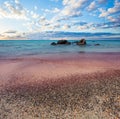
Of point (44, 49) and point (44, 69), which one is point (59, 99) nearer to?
point (44, 69)

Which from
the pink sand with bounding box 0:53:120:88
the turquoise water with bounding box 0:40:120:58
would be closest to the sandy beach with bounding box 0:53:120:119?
the pink sand with bounding box 0:53:120:88

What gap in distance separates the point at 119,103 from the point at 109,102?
32 cm

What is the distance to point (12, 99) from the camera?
5.35 metres

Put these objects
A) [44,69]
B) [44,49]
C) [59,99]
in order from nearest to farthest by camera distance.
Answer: [59,99]
[44,69]
[44,49]

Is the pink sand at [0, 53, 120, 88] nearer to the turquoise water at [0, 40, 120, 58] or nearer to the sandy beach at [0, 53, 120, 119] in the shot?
the sandy beach at [0, 53, 120, 119]

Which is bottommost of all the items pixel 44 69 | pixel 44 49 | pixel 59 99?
pixel 44 49

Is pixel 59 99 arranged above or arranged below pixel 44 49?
above

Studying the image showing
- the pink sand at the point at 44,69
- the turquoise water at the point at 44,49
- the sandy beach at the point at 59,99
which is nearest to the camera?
the sandy beach at the point at 59,99

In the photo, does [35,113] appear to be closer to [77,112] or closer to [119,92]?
[77,112]

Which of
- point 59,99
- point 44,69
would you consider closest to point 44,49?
point 44,69

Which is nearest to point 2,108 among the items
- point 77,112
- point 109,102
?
point 77,112

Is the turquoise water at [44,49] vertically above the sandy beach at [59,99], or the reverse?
the sandy beach at [59,99]

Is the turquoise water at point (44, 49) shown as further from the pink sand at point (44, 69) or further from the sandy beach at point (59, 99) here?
the sandy beach at point (59, 99)

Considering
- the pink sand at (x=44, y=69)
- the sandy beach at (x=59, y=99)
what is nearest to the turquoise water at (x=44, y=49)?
the pink sand at (x=44, y=69)
